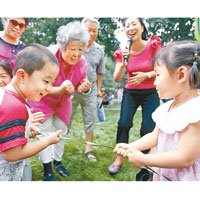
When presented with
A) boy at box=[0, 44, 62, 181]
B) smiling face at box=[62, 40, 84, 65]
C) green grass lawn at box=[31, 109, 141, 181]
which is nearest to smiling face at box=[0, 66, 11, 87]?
boy at box=[0, 44, 62, 181]

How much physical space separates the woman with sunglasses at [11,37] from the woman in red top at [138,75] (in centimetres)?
47

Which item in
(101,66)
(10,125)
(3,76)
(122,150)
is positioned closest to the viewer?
(10,125)

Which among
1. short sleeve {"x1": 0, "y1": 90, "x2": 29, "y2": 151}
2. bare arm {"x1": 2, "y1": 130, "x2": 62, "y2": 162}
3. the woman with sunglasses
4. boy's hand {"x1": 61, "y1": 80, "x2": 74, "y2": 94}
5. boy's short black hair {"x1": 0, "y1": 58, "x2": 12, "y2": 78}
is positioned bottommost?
bare arm {"x1": 2, "y1": 130, "x2": 62, "y2": 162}

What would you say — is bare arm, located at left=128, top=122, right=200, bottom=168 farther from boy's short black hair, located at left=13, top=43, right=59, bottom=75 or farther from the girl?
boy's short black hair, located at left=13, top=43, right=59, bottom=75

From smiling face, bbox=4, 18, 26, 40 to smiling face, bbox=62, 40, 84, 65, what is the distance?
226 mm

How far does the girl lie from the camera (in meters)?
0.65

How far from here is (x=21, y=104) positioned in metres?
0.69

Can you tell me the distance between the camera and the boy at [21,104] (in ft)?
2.15

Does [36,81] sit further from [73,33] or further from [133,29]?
[133,29]

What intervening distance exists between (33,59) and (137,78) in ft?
1.65

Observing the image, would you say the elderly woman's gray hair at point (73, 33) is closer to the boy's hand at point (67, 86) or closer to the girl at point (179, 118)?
the boy's hand at point (67, 86)

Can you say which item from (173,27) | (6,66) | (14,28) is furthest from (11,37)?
(173,27)
